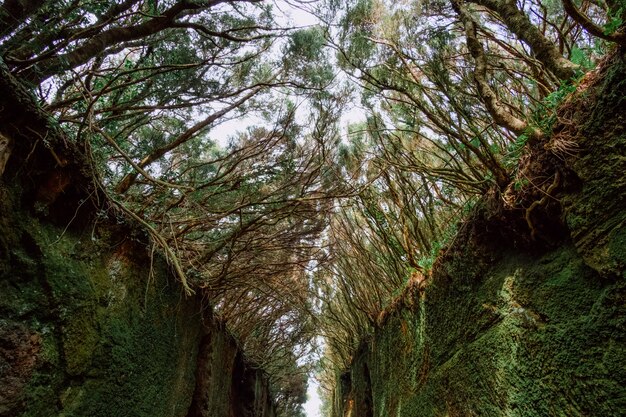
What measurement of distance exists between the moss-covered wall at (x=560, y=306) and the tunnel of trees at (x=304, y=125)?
15 cm

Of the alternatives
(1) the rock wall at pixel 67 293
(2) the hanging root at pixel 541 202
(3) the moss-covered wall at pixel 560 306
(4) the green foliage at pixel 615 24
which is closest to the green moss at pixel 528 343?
(3) the moss-covered wall at pixel 560 306

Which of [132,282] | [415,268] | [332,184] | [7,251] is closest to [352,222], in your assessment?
[332,184]

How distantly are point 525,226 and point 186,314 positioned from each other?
3.55m

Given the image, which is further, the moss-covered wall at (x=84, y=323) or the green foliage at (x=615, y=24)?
the moss-covered wall at (x=84, y=323)

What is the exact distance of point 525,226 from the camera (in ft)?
6.87

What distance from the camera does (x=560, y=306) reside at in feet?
5.60

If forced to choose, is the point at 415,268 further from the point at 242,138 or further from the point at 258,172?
the point at 242,138

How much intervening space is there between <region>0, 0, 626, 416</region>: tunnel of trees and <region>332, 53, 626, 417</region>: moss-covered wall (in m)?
0.15

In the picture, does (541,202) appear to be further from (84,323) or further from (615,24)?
(84,323)

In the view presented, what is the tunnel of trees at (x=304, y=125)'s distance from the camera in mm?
2154

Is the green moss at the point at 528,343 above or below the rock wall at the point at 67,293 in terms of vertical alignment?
below

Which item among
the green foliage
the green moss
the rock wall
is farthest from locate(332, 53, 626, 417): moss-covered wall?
the rock wall

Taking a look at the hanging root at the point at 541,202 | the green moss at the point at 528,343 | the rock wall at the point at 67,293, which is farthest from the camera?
the rock wall at the point at 67,293

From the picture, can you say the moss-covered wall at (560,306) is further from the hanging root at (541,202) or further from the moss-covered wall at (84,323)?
the moss-covered wall at (84,323)
